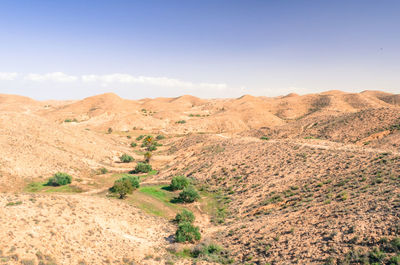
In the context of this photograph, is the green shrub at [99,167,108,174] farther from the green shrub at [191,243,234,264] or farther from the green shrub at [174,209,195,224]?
the green shrub at [191,243,234,264]

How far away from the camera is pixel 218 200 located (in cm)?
2538

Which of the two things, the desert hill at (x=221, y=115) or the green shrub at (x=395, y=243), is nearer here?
the green shrub at (x=395, y=243)

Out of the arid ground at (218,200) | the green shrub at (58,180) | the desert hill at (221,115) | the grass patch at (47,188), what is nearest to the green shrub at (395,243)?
the arid ground at (218,200)

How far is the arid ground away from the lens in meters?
12.6

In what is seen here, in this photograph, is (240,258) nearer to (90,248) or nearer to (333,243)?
(333,243)

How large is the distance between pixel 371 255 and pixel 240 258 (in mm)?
6956

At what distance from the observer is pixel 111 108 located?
3792 inches

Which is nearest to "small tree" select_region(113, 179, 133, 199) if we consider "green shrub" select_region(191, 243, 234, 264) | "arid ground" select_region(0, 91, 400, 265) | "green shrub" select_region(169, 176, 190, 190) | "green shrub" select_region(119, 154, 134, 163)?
"arid ground" select_region(0, 91, 400, 265)

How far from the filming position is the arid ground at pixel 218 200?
12.6m

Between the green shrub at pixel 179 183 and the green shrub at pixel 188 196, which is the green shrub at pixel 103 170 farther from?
the green shrub at pixel 188 196

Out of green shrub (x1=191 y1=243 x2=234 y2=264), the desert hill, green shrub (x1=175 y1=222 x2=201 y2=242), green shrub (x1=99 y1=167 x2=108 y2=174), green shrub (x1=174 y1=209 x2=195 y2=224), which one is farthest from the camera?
the desert hill

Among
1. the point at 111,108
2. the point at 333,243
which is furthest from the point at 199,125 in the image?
the point at 333,243

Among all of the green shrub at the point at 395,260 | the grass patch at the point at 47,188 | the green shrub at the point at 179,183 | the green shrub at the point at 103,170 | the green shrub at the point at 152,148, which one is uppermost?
the green shrub at the point at 395,260

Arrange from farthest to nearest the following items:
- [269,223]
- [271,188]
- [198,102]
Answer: [198,102], [271,188], [269,223]
